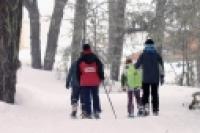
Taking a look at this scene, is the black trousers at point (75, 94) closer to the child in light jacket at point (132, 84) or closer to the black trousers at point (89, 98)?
the black trousers at point (89, 98)

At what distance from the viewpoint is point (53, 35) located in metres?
30.7

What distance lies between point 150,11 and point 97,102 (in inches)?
697

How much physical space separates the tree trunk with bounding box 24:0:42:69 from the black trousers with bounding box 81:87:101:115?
682 inches

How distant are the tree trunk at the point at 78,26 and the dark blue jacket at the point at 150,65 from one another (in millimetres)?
12725

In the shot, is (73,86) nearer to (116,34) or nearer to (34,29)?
(116,34)

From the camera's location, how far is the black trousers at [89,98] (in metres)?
13.4

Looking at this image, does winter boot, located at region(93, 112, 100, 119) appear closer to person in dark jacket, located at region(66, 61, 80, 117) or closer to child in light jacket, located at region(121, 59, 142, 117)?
person in dark jacket, located at region(66, 61, 80, 117)

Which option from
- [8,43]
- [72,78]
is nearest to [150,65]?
[72,78]

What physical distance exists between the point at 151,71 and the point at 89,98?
1649mm

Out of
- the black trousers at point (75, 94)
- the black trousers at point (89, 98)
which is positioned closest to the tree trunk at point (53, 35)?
the black trousers at point (75, 94)

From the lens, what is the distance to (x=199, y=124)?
470 inches

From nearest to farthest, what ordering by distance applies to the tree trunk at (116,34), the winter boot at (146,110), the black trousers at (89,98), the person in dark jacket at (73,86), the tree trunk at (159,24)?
the black trousers at (89,98) < the person in dark jacket at (73,86) < the winter boot at (146,110) < the tree trunk at (116,34) < the tree trunk at (159,24)

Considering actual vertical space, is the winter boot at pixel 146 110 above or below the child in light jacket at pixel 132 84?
below

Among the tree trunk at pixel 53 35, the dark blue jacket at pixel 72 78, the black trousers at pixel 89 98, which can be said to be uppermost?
the tree trunk at pixel 53 35
